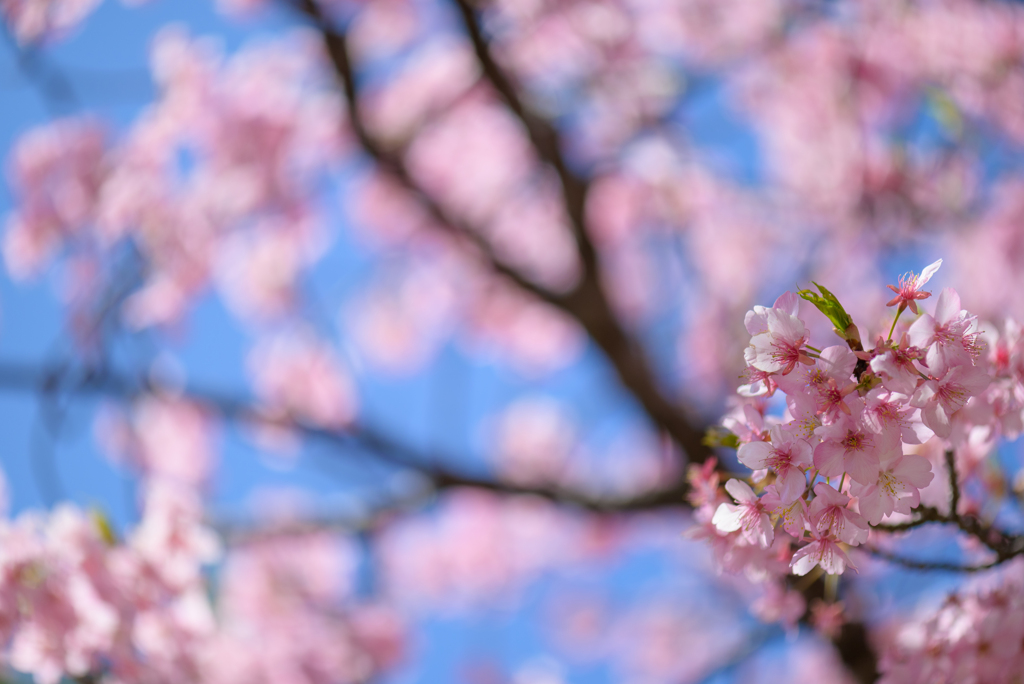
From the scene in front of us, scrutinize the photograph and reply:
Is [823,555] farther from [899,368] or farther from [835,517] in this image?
[899,368]

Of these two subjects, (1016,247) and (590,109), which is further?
(590,109)

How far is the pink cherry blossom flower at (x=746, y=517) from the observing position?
0.72m

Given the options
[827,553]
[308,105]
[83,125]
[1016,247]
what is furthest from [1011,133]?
[83,125]

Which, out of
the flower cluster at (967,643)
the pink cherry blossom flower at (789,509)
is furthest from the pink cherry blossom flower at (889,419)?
the flower cluster at (967,643)

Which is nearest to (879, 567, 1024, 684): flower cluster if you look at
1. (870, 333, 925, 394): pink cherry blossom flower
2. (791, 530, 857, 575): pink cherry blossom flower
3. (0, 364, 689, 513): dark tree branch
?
(791, 530, 857, 575): pink cherry blossom flower

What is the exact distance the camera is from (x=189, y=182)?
3416mm

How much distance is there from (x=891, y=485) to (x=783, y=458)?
12cm

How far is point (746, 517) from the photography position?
0.74 meters

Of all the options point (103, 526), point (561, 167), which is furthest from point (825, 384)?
point (561, 167)

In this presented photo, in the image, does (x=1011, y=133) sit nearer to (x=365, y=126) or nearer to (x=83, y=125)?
(x=365, y=126)

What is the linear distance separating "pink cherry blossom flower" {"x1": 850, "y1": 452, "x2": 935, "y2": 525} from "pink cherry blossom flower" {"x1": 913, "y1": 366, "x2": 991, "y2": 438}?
1.3 inches

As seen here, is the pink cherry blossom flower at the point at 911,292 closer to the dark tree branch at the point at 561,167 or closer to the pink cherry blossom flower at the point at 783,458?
the pink cherry blossom flower at the point at 783,458

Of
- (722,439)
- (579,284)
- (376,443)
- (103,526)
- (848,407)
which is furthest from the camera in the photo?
(579,284)

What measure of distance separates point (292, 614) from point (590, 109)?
3308 mm
